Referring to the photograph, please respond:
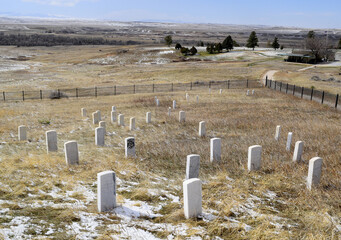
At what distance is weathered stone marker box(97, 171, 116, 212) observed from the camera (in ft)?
19.0

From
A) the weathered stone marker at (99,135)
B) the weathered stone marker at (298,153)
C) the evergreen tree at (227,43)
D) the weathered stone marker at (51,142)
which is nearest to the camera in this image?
the weathered stone marker at (298,153)

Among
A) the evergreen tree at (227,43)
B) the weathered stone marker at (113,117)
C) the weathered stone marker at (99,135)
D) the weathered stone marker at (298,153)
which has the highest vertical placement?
the evergreen tree at (227,43)

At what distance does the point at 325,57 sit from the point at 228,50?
34368 millimetres

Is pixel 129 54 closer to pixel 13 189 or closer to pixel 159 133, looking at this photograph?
pixel 159 133

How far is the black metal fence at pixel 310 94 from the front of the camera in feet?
86.9

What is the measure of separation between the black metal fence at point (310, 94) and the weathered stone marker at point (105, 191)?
2424 centimetres

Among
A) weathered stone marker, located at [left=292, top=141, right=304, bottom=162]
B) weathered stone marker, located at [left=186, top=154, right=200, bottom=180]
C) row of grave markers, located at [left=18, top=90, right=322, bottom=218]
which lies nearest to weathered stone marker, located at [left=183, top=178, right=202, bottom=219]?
row of grave markers, located at [left=18, top=90, right=322, bottom=218]

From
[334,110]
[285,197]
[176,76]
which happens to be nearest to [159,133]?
[285,197]

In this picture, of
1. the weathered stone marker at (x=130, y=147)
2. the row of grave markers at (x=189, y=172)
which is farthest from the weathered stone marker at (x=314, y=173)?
the weathered stone marker at (x=130, y=147)

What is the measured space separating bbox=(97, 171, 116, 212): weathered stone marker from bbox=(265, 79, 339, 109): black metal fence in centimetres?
2424

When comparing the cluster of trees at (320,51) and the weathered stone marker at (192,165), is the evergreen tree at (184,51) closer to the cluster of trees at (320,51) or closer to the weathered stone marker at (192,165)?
the cluster of trees at (320,51)

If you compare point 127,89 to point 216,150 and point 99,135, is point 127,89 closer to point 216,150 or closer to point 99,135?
point 99,135

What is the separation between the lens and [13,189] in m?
6.63

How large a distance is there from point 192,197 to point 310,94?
2838 centimetres
